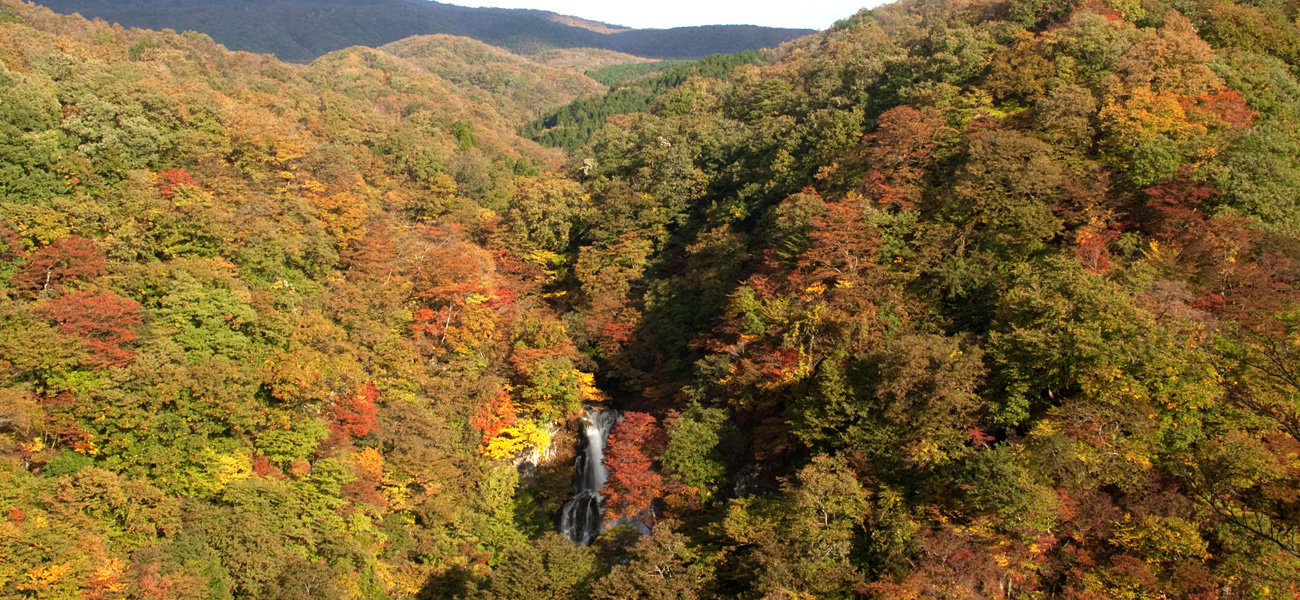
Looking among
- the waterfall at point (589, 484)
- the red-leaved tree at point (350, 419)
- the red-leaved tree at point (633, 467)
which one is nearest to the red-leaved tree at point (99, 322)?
the red-leaved tree at point (350, 419)

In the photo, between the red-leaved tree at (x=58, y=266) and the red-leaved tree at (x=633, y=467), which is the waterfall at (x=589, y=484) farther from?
the red-leaved tree at (x=58, y=266)

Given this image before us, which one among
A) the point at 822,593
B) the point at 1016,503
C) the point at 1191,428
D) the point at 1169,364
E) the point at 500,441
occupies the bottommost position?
the point at 500,441

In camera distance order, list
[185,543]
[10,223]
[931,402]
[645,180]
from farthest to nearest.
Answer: [645,180] < [10,223] < [185,543] < [931,402]

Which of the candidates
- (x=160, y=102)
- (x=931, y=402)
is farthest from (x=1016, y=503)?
(x=160, y=102)

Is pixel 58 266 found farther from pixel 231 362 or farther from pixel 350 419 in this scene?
pixel 350 419

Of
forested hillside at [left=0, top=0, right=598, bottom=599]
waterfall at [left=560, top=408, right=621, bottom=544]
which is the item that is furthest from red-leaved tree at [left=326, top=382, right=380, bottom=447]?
waterfall at [left=560, top=408, right=621, bottom=544]

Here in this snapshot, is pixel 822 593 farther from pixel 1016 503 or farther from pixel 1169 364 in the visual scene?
pixel 1169 364
